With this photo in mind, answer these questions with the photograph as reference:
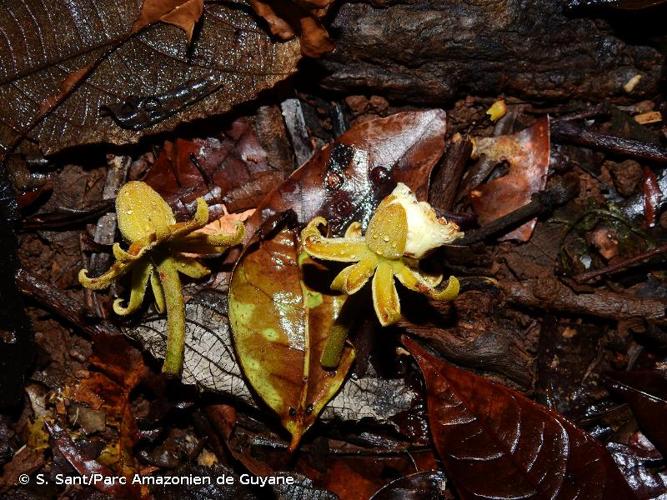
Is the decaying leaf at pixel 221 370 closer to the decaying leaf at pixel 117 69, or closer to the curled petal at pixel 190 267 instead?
the curled petal at pixel 190 267

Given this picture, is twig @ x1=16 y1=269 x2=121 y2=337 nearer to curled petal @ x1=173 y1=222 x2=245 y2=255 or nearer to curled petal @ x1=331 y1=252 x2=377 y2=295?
curled petal @ x1=173 y1=222 x2=245 y2=255

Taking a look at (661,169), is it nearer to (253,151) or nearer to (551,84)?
(551,84)

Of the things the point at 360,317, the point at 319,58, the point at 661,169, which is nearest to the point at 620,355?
the point at 661,169

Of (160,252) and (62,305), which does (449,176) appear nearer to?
(160,252)

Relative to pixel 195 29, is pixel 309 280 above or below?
below

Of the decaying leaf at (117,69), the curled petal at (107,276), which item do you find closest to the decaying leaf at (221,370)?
the curled petal at (107,276)

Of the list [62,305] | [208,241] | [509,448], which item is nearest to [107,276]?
[208,241]
